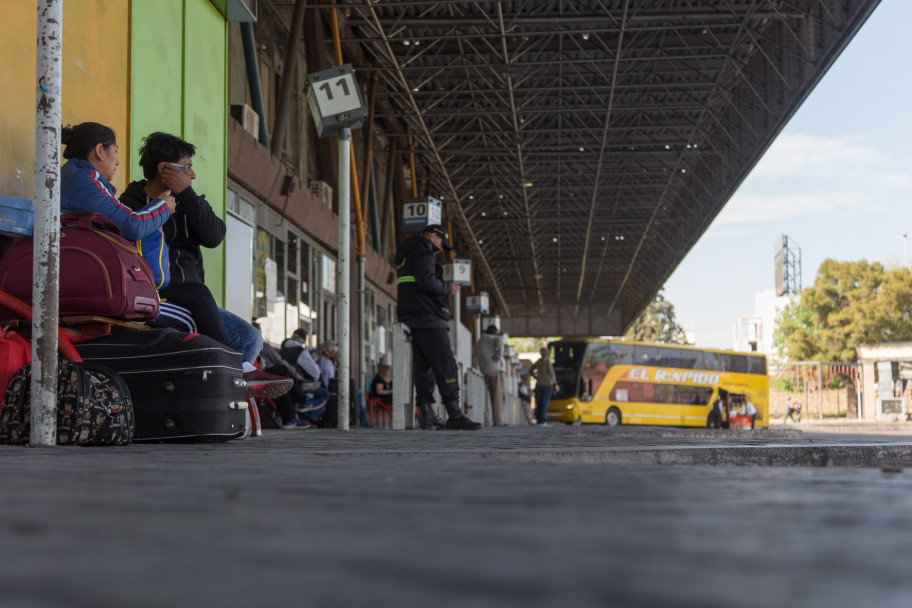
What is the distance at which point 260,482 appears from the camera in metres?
1.39

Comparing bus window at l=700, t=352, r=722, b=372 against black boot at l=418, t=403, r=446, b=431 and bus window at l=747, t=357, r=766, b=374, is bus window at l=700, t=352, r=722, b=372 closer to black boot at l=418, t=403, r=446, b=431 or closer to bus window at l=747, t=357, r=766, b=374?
bus window at l=747, t=357, r=766, b=374

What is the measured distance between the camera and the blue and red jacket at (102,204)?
4.10 m

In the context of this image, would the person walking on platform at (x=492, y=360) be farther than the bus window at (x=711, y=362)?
No

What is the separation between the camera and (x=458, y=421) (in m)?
7.78

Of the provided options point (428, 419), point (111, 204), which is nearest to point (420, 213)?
point (428, 419)

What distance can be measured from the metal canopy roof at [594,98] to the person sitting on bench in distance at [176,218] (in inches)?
517

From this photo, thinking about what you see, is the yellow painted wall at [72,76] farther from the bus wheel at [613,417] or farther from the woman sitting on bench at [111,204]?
the bus wheel at [613,417]

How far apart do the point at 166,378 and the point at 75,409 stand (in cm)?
59

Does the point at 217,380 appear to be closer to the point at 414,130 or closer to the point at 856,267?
the point at 414,130

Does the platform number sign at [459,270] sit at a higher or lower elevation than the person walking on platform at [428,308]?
higher

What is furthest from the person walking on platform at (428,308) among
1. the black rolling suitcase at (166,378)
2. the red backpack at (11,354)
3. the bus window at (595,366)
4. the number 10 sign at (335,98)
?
the bus window at (595,366)

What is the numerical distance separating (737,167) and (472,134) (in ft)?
20.8

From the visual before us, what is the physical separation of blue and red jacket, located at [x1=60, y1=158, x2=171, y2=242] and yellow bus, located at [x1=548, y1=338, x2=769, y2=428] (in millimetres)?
27355

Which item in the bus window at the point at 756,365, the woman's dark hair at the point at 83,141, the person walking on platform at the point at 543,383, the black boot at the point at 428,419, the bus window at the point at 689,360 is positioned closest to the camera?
the woman's dark hair at the point at 83,141
